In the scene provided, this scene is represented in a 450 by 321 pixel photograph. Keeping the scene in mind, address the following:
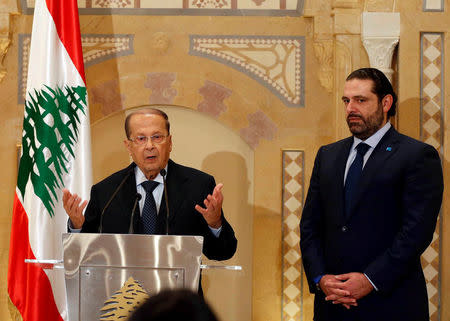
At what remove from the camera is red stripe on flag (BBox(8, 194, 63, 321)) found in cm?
388

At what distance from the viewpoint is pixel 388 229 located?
2691mm

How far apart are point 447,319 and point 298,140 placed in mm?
1552

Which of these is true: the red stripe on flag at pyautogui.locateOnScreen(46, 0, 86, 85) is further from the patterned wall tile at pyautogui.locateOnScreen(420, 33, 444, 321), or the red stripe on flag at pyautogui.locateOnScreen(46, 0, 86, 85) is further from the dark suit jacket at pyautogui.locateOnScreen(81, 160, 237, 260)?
the patterned wall tile at pyautogui.locateOnScreen(420, 33, 444, 321)

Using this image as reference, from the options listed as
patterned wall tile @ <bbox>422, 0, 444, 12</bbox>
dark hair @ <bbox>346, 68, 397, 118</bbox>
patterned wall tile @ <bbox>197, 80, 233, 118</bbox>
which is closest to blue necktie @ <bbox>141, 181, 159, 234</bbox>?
dark hair @ <bbox>346, 68, 397, 118</bbox>

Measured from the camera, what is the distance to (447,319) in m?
4.17

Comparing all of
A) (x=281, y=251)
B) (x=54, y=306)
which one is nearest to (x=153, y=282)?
(x=54, y=306)

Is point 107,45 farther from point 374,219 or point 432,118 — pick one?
point 374,219

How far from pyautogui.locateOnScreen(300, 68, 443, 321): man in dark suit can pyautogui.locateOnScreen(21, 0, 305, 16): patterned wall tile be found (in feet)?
5.79

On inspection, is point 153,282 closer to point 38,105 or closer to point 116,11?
point 38,105

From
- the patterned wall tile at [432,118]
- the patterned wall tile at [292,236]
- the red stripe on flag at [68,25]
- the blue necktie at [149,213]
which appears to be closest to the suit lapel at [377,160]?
the blue necktie at [149,213]

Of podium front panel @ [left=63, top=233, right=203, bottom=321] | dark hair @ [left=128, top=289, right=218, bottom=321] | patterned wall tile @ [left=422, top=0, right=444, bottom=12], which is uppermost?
patterned wall tile @ [left=422, top=0, right=444, bottom=12]

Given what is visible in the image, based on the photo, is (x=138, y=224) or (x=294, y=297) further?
(x=294, y=297)

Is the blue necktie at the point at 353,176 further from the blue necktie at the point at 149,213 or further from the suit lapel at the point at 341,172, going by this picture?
the blue necktie at the point at 149,213

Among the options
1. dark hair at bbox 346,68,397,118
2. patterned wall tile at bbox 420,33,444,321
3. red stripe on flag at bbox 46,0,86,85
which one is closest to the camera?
dark hair at bbox 346,68,397,118
